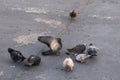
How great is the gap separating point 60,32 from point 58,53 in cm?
80

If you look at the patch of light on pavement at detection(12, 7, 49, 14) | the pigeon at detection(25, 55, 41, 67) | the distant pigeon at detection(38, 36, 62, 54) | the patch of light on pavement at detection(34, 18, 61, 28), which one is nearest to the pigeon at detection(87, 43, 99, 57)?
the distant pigeon at detection(38, 36, 62, 54)

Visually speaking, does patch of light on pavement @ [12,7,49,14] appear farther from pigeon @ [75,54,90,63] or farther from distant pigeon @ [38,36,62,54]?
pigeon @ [75,54,90,63]

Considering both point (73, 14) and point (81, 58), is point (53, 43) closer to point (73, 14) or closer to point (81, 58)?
point (81, 58)

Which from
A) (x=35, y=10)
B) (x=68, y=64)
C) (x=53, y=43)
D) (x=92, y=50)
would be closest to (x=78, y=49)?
(x=92, y=50)

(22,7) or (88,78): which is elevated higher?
(22,7)

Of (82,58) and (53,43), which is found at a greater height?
(53,43)

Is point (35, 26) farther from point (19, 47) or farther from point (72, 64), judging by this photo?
point (72, 64)

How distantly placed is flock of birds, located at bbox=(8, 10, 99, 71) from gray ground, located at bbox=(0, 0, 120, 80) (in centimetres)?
6

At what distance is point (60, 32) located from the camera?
5.02 m

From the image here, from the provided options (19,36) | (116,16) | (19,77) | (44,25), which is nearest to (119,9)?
(116,16)

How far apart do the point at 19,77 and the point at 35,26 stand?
165 cm

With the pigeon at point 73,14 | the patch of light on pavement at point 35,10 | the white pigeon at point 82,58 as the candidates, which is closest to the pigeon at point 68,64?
the white pigeon at point 82,58

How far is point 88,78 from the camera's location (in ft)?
12.2

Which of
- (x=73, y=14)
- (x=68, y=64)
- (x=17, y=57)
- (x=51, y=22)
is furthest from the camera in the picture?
(x=73, y=14)
